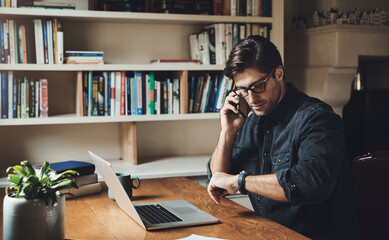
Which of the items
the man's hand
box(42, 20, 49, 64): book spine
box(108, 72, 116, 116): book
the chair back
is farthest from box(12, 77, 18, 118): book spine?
the chair back

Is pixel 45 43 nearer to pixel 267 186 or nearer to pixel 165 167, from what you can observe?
pixel 165 167

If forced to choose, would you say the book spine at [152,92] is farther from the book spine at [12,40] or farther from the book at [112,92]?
the book spine at [12,40]

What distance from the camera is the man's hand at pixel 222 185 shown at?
159cm

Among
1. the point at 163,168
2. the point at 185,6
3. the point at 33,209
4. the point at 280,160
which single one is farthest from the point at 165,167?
the point at 33,209

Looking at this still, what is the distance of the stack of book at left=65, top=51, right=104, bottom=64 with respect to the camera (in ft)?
9.47

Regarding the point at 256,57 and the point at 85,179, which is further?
the point at 85,179

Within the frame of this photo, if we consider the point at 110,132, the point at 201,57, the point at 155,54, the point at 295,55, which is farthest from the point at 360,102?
the point at 110,132

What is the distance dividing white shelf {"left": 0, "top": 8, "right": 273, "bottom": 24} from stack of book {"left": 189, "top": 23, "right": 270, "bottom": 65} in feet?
0.17

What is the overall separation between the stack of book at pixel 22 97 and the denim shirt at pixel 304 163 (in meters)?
1.41

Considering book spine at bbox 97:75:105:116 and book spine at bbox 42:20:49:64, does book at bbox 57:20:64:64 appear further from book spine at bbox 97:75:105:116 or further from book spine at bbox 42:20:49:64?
book spine at bbox 97:75:105:116

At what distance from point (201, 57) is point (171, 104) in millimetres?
380

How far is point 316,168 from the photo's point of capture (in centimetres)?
147

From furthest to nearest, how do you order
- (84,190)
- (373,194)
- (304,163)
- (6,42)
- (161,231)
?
(6,42)
(84,190)
(373,194)
(304,163)
(161,231)

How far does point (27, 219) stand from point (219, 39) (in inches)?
85.2
